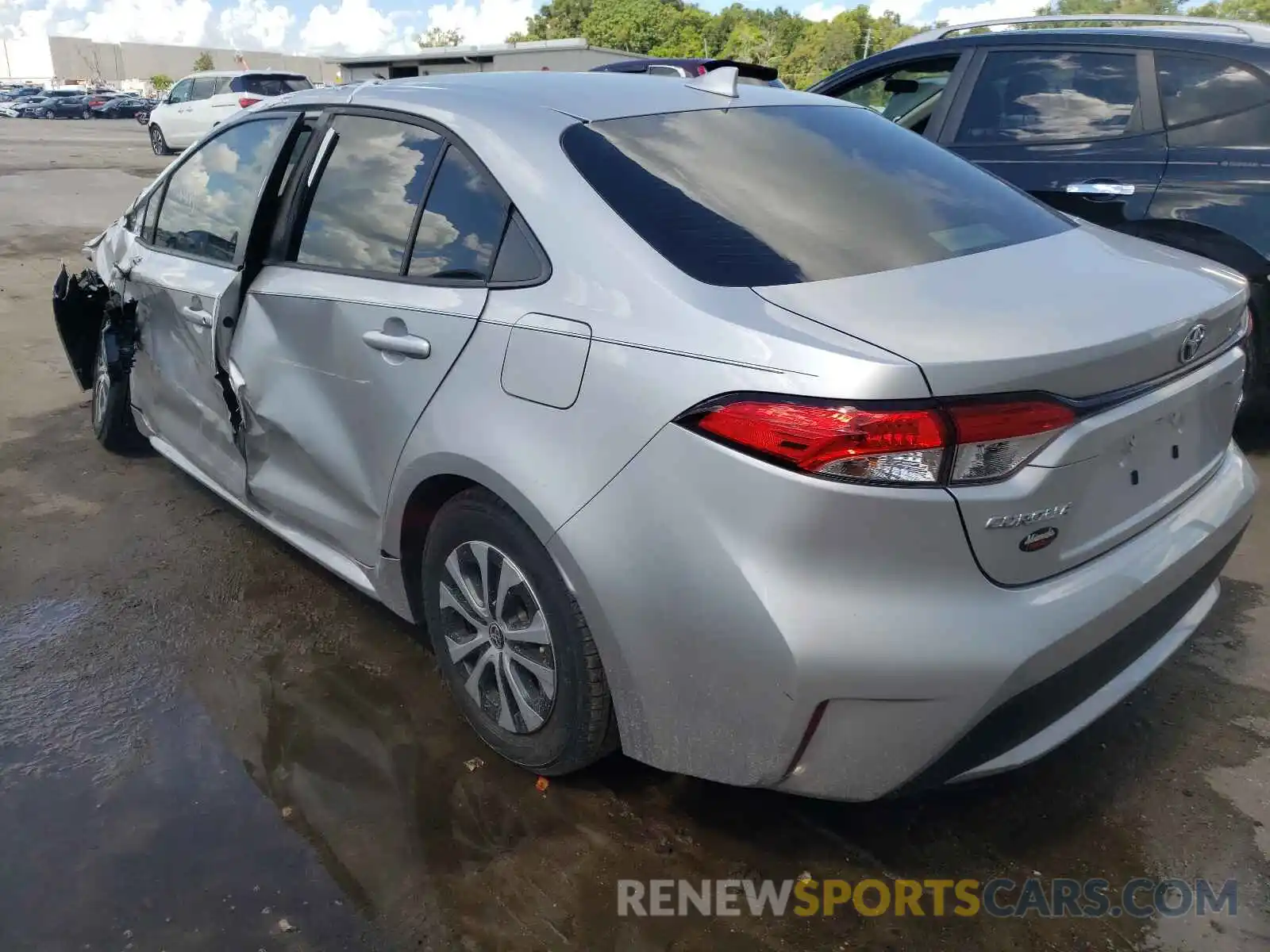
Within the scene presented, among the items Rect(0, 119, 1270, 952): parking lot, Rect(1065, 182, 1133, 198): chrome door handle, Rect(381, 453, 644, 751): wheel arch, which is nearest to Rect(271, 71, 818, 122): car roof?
Rect(381, 453, 644, 751): wheel arch

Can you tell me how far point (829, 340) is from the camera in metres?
1.85

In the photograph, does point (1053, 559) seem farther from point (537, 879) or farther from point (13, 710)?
point (13, 710)

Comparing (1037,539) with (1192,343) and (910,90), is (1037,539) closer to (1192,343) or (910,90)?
(1192,343)

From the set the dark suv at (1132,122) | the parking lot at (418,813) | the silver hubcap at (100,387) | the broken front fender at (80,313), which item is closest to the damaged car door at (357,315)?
the parking lot at (418,813)

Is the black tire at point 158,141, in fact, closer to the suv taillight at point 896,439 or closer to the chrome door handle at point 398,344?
the chrome door handle at point 398,344

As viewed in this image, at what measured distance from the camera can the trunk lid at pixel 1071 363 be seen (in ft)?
6.04

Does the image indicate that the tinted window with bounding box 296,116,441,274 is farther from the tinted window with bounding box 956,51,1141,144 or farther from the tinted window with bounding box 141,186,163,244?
the tinted window with bounding box 956,51,1141,144

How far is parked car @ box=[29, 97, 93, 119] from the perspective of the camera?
48.9 metres

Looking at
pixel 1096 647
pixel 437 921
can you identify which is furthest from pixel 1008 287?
pixel 437 921

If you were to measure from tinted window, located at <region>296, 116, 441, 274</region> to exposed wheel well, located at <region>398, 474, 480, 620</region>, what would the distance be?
61 cm

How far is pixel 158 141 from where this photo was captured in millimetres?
22203

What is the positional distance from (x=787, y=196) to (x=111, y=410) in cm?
354

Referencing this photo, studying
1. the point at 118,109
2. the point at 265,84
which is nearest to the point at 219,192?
the point at 265,84

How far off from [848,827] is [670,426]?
116 centimetres
